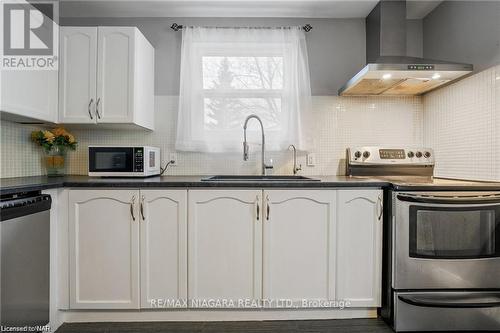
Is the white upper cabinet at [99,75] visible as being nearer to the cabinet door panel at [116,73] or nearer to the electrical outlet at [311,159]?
the cabinet door panel at [116,73]

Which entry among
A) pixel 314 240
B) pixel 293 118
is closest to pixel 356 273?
pixel 314 240

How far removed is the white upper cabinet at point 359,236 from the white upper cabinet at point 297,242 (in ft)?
0.19

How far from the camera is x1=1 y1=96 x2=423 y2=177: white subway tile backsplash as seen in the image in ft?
8.93

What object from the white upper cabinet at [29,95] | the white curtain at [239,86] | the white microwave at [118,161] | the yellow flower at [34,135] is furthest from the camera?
the white curtain at [239,86]

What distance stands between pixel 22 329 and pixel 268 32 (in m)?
2.61

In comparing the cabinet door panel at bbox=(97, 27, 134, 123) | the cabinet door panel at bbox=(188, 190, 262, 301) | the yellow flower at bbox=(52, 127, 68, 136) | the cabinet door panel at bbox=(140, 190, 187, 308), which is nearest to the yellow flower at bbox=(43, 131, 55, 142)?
the yellow flower at bbox=(52, 127, 68, 136)

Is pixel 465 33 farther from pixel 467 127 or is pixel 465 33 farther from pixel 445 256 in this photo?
pixel 445 256

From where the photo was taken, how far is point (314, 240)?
2.01 metres

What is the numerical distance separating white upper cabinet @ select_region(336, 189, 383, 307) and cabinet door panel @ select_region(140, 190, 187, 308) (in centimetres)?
100

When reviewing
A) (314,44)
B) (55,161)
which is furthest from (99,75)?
(314,44)

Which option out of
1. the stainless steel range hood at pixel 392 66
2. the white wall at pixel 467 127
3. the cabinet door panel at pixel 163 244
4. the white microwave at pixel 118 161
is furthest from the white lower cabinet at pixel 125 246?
→ the white wall at pixel 467 127

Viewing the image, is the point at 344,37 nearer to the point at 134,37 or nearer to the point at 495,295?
the point at 134,37

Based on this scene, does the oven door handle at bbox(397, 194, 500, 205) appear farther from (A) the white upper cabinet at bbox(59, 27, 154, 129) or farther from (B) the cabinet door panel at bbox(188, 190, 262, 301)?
(A) the white upper cabinet at bbox(59, 27, 154, 129)

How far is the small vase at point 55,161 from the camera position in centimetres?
248
